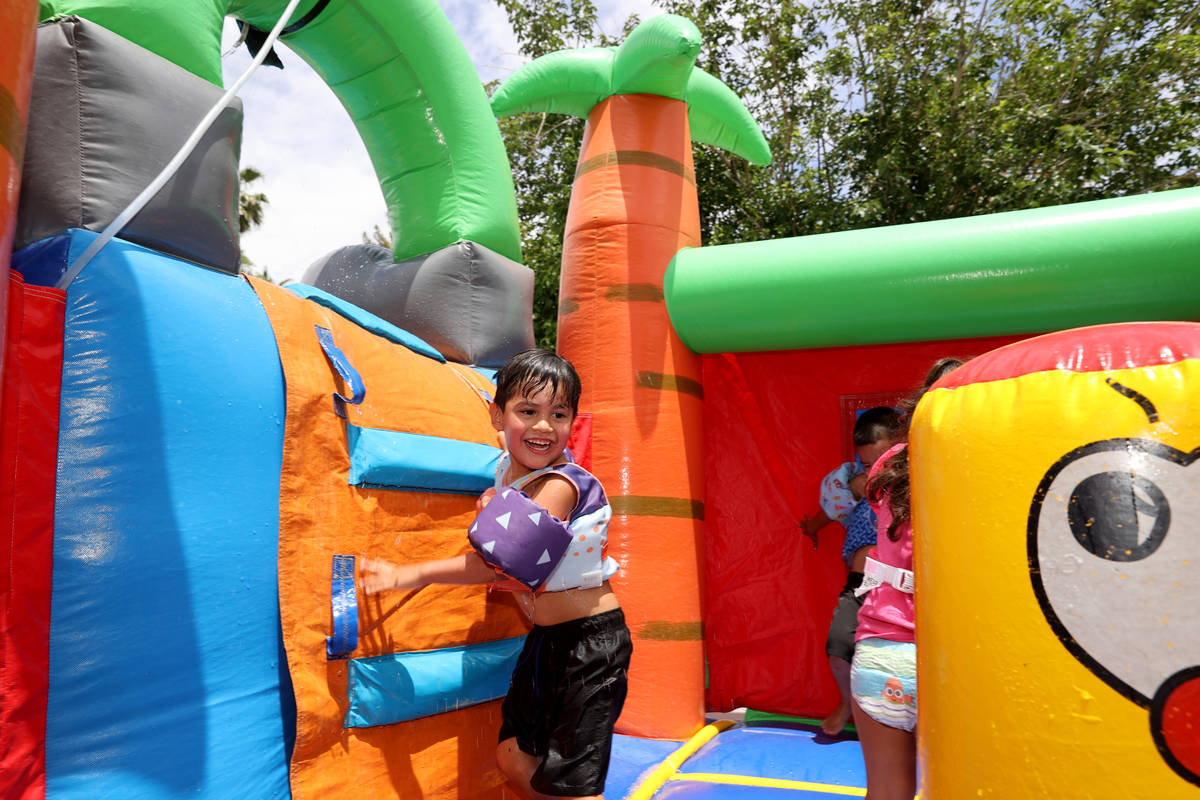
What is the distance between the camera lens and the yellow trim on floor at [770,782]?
8.22ft

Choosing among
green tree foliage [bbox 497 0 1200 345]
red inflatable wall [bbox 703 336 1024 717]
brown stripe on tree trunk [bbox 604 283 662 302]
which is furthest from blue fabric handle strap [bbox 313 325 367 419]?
green tree foliage [bbox 497 0 1200 345]

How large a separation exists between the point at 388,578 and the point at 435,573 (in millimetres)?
110

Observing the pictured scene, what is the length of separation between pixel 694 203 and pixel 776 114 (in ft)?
15.0

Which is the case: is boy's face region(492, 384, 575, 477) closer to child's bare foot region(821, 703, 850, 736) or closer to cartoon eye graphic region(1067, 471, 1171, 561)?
cartoon eye graphic region(1067, 471, 1171, 561)

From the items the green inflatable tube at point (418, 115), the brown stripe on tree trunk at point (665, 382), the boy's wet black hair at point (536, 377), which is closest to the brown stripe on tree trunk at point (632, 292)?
the brown stripe on tree trunk at point (665, 382)

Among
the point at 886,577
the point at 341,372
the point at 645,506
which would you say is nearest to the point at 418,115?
the point at 341,372

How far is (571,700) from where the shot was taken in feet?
5.92

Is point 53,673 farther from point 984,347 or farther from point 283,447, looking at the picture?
point 984,347

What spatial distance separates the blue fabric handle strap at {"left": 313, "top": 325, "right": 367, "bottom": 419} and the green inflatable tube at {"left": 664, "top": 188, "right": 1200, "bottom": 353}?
5.37 feet

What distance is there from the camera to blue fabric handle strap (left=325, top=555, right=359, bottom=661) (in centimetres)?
178

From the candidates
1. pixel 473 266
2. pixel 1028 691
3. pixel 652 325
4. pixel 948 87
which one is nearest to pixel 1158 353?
pixel 1028 691

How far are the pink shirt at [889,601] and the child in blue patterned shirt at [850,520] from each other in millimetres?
950

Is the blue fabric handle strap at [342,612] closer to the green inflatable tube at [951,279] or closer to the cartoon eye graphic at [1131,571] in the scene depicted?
the cartoon eye graphic at [1131,571]

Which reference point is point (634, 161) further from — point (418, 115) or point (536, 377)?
point (536, 377)
